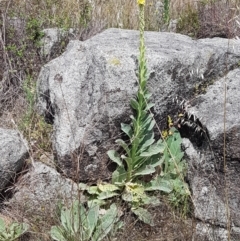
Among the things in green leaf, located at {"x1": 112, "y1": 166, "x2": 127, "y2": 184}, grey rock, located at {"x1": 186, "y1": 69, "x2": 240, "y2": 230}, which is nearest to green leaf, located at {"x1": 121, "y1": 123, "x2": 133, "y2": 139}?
green leaf, located at {"x1": 112, "y1": 166, "x2": 127, "y2": 184}

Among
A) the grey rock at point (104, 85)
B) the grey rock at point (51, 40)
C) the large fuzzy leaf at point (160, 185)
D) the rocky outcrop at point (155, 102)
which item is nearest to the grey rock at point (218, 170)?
the rocky outcrop at point (155, 102)

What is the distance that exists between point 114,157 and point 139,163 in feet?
0.60

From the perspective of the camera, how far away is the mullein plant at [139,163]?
10.1 feet

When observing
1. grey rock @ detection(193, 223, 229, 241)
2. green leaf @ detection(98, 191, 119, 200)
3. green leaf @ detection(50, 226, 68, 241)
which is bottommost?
grey rock @ detection(193, 223, 229, 241)

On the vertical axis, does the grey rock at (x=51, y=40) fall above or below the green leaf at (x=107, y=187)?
above

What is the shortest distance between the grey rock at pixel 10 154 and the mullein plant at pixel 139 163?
0.50 metres

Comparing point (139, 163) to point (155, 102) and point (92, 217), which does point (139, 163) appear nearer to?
point (155, 102)

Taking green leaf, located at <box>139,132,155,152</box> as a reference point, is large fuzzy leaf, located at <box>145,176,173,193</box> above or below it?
below

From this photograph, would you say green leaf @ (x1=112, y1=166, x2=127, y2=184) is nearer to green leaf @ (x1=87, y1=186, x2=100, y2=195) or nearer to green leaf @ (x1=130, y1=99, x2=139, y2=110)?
green leaf @ (x1=87, y1=186, x2=100, y2=195)

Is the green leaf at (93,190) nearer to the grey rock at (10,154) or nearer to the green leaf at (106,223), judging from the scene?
the green leaf at (106,223)

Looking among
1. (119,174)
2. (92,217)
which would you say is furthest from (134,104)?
(92,217)

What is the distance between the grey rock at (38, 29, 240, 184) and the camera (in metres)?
3.20

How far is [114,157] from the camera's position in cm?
316

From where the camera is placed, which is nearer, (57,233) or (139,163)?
(57,233)
